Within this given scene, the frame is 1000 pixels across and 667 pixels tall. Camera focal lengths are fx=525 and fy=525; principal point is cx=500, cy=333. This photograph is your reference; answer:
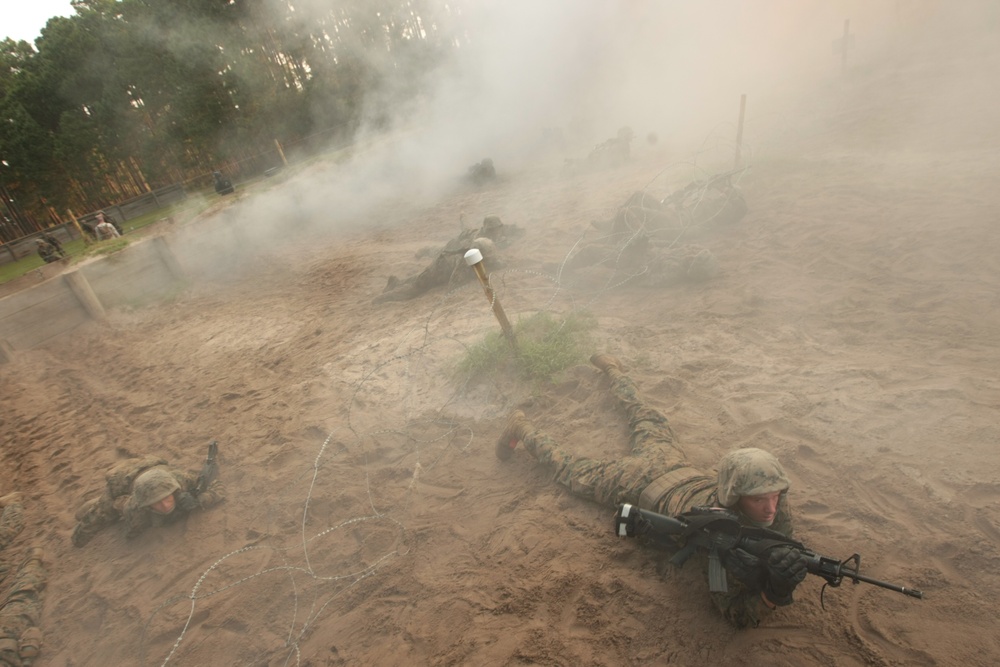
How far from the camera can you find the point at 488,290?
4.62m

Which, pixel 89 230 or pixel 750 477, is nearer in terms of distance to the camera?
pixel 750 477

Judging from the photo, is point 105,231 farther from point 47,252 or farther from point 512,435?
A: point 512,435

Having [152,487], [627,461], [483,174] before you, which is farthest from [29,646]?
[483,174]

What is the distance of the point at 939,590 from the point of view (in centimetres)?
261

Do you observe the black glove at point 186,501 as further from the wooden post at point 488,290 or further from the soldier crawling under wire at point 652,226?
the soldier crawling under wire at point 652,226

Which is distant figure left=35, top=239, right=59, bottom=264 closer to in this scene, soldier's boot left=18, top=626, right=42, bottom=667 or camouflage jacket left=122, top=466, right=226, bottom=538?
camouflage jacket left=122, top=466, right=226, bottom=538

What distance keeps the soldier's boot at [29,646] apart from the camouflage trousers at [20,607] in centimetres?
2

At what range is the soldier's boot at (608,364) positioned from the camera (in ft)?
14.6

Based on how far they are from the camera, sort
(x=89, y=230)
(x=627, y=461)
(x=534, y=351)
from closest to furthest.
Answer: (x=627, y=461) → (x=534, y=351) → (x=89, y=230)

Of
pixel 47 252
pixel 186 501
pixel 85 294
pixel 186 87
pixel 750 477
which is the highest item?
pixel 186 87

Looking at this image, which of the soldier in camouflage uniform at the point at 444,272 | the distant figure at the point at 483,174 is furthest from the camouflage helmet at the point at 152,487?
the distant figure at the point at 483,174

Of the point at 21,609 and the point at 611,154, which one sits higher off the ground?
the point at 611,154

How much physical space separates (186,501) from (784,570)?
14.4 feet

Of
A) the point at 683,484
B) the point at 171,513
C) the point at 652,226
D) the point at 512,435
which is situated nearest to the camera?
the point at 683,484
